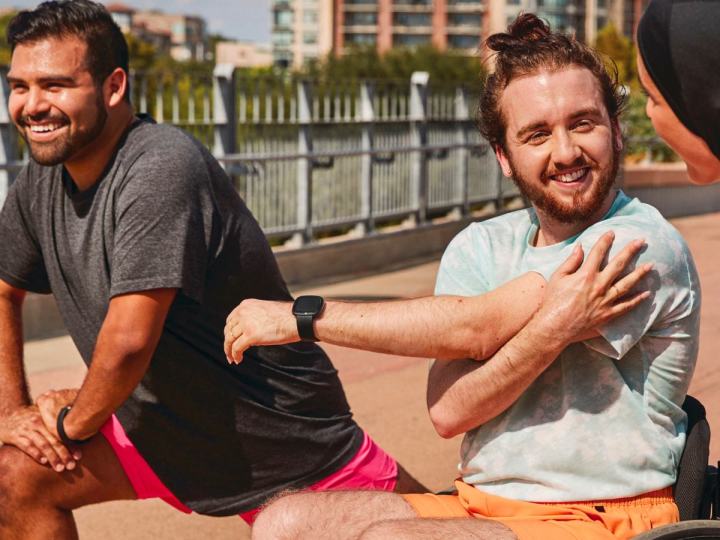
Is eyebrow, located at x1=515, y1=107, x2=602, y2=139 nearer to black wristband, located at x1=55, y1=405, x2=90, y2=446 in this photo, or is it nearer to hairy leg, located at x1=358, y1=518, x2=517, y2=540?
hairy leg, located at x1=358, y1=518, x2=517, y2=540

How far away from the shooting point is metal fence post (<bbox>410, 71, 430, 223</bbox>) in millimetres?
12438

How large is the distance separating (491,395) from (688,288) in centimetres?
43

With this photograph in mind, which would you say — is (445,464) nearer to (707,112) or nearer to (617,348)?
(617,348)

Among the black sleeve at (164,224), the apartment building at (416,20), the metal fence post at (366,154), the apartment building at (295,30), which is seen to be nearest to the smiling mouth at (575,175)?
the black sleeve at (164,224)

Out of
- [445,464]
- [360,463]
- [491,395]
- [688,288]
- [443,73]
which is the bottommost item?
[443,73]

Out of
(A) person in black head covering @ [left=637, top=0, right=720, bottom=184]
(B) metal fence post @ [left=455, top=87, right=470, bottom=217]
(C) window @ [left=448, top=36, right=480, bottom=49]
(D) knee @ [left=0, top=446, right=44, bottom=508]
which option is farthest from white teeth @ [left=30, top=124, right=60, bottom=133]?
(C) window @ [left=448, top=36, right=480, bottom=49]

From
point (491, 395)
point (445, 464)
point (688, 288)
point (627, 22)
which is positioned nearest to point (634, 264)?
point (688, 288)

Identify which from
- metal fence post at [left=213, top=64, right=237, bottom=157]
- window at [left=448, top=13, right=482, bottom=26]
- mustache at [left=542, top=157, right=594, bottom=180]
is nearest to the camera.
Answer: mustache at [left=542, top=157, right=594, bottom=180]

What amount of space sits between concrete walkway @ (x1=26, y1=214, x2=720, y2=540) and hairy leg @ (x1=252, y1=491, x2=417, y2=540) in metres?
2.05

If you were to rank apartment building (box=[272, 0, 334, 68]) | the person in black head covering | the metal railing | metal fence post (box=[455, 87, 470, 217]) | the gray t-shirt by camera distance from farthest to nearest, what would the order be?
apartment building (box=[272, 0, 334, 68]) < metal fence post (box=[455, 87, 470, 217]) < the metal railing < the gray t-shirt < the person in black head covering

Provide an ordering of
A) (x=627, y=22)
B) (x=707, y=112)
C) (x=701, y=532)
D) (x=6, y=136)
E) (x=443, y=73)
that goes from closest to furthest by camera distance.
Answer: (x=707, y=112) < (x=701, y=532) < (x=6, y=136) < (x=443, y=73) < (x=627, y=22)

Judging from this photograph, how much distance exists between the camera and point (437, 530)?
2273 mm

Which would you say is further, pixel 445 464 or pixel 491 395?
pixel 445 464

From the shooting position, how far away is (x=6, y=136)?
8.03 meters
